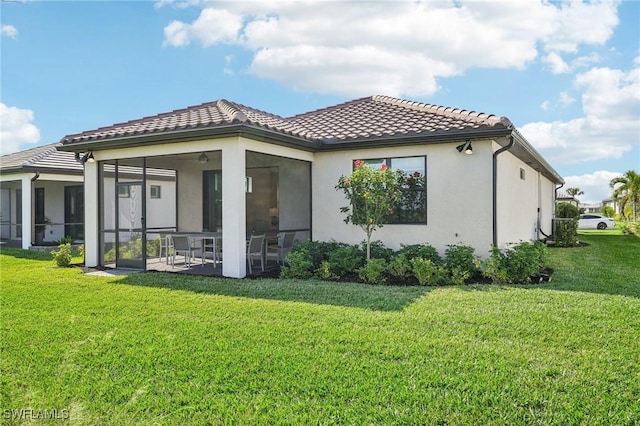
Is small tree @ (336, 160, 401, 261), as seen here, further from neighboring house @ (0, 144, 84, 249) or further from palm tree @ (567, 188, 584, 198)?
palm tree @ (567, 188, 584, 198)

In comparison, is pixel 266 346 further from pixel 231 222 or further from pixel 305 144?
pixel 305 144

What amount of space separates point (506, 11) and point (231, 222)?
7.56 meters

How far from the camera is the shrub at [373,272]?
8.88 metres

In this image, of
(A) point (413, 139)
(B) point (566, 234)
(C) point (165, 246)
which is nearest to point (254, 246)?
(C) point (165, 246)

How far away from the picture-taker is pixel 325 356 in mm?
4590

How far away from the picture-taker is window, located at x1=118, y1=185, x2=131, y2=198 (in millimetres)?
11398

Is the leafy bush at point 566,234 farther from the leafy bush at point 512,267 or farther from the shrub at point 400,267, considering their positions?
the shrub at point 400,267

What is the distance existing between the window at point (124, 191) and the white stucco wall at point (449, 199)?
215 inches

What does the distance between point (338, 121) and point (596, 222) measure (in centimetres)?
3099

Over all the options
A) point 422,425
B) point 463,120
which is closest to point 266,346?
point 422,425

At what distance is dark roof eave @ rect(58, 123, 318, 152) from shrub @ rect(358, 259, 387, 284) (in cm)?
334

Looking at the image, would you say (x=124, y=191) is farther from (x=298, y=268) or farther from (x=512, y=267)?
(x=512, y=267)

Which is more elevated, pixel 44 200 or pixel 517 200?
pixel 44 200

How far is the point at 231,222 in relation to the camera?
9273 mm
